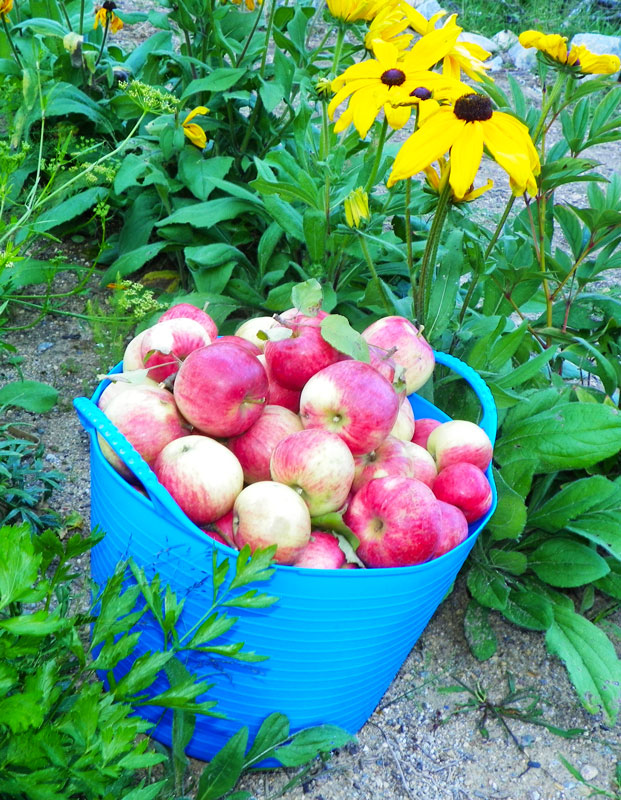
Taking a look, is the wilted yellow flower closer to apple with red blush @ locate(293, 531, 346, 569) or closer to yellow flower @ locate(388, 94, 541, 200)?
yellow flower @ locate(388, 94, 541, 200)

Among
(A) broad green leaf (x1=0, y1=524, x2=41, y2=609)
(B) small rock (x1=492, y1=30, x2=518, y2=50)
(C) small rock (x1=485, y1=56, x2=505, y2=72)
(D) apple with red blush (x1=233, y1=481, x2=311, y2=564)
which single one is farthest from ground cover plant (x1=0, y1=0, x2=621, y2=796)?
(B) small rock (x1=492, y1=30, x2=518, y2=50)

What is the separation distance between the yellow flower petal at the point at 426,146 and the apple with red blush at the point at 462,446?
50cm

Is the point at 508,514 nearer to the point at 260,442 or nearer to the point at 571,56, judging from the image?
the point at 260,442

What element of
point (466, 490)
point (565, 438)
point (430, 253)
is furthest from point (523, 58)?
point (466, 490)

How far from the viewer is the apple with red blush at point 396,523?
1349mm

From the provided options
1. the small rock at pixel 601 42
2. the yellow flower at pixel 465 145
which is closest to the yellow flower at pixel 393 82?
the yellow flower at pixel 465 145

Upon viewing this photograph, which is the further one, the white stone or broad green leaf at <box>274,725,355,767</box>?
the white stone

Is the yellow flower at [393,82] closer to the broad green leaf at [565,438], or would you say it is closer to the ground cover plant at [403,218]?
the ground cover plant at [403,218]

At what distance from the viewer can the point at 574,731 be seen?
5.79 feet

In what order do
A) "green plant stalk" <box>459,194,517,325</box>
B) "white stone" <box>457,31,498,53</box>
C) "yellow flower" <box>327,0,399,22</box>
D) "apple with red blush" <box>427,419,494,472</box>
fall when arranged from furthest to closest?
"white stone" <box>457,31,498,53</box> < "yellow flower" <box>327,0,399,22</box> < "green plant stalk" <box>459,194,517,325</box> < "apple with red blush" <box>427,419,494,472</box>

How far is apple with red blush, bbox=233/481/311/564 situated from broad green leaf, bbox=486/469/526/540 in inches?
25.9

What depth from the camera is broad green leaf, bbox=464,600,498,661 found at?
1883 mm

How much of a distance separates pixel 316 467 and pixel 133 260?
1.55 meters

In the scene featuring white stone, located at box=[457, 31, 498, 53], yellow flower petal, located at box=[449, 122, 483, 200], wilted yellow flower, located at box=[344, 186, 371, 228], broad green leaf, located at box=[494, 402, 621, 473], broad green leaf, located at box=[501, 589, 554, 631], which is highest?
yellow flower petal, located at box=[449, 122, 483, 200]
